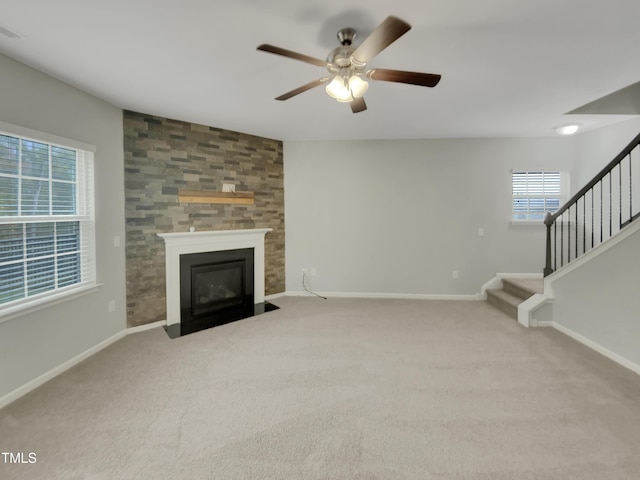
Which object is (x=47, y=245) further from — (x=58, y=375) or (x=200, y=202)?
(x=200, y=202)

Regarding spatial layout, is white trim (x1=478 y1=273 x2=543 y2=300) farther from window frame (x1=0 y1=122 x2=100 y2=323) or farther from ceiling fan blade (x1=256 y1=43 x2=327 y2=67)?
window frame (x1=0 y1=122 x2=100 y2=323)

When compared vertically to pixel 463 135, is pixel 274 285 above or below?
below

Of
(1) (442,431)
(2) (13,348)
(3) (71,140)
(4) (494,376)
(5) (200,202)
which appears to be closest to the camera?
(1) (442,431)

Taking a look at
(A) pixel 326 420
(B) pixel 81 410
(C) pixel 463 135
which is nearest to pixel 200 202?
(B) pixel 81 410

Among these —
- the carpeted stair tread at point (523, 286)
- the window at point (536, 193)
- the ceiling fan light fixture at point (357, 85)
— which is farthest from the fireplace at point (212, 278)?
the window at point (536, 193)

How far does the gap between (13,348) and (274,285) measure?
9.86ft

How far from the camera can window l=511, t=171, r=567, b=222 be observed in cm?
455

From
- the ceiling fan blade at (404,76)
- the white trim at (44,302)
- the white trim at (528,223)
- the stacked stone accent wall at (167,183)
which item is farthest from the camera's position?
the white trim at (528,223)

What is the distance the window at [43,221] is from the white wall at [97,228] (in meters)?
0.11

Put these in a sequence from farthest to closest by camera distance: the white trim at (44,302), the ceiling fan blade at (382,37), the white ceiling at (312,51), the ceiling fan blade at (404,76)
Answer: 1. the white trim at (44,302)
2. the ceiling fan blade at (404,76)
3. the white ceiling at (312,51)
4. the ceiling fan blade at (382,37)

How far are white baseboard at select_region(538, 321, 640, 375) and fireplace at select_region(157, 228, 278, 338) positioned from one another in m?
3.66

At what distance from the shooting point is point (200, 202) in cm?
384

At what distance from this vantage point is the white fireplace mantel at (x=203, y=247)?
142 inches

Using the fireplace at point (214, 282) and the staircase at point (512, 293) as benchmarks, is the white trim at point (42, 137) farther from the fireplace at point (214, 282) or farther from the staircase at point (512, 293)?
the staircase at point (512, 293)
